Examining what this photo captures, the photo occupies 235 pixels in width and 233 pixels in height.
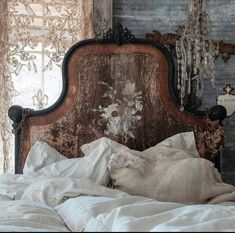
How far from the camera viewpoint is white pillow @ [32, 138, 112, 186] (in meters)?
2.46

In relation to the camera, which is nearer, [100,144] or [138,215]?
[138,215]

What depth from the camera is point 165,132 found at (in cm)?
276

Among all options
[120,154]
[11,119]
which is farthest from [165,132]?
[11,119]

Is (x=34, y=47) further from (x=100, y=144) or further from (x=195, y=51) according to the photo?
(x=195, y=51)

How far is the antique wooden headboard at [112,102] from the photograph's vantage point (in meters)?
2.76

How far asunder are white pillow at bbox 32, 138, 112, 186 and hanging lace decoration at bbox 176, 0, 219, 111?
2.02 feet

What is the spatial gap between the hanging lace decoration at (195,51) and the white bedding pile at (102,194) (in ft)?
1.39

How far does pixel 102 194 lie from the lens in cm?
214

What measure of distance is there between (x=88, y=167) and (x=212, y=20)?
145 centimetres

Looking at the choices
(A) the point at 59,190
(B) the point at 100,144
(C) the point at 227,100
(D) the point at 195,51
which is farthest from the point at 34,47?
(C) the point at 227,100

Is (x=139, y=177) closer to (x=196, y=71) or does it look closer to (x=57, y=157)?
(x=57, y=157)

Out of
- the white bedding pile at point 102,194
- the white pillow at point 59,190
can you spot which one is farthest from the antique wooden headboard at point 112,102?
the white pillow at point 59,190

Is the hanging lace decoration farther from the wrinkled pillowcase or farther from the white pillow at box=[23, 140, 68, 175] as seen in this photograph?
the white pillow at box=[23, 140, 68, 175]

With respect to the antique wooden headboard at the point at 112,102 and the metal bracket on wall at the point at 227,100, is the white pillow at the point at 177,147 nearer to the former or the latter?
the antique wooden headboard at the point at 112,102
